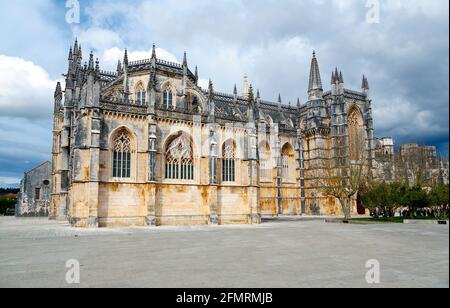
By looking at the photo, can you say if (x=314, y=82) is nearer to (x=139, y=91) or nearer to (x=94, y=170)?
(x=139, y=91)

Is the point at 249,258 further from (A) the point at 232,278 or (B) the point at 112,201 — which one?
(B) the point at 112,201

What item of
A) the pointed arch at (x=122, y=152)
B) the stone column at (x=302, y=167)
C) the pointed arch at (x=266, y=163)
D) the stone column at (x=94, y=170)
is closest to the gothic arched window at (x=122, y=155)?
the pointed arch at (x=122, y=152)

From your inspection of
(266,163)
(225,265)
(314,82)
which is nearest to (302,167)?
(266,163)

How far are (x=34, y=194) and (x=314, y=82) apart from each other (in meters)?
48.1

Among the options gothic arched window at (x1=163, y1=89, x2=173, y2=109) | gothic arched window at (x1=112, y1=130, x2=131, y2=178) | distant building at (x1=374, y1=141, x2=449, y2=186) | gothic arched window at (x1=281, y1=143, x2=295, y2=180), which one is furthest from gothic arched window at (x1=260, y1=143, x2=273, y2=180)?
gothic arched window at (x1=112, y1=130, x2=131, y2=178)

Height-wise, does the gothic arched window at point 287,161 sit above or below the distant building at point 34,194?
above

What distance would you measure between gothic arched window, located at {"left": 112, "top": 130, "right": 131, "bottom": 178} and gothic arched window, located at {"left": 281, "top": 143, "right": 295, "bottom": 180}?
29.5 m

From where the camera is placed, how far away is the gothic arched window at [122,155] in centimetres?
2723

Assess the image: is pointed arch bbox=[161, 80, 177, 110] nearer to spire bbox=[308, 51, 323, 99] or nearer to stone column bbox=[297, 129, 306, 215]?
stone column bbox=[297, 129, 306, 215]

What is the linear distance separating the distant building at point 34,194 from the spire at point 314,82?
4352 centimetres

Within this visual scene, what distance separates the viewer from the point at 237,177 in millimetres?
32781

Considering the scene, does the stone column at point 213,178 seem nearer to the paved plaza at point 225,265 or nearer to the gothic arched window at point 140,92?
the gothic arched window at point 140,92

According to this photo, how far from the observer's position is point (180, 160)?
30062 millimetres
